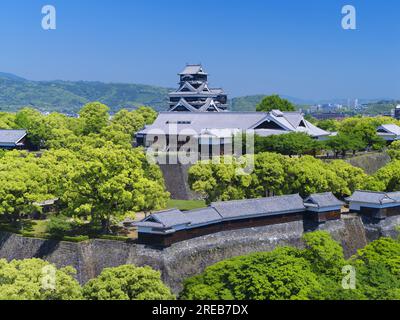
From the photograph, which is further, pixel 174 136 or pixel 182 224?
pixel 174 136

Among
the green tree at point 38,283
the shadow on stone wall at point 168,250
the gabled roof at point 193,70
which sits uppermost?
the gabled roof at point 193,70

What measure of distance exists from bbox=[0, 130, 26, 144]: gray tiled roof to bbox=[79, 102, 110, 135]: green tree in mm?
7383

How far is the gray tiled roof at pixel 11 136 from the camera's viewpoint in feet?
152

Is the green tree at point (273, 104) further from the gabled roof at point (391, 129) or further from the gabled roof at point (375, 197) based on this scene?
the gabled roof at point (375, 197)

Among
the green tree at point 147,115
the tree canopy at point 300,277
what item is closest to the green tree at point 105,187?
the tree canopy at point 300,277

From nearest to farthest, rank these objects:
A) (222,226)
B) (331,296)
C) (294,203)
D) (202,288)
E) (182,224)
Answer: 1. (331,296)
2. (202,288)
3. (182,224)
4. (222,226)
5. (294,203)

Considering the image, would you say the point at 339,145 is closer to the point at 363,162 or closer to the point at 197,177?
the point at 363,162

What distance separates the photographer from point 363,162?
47.0 m

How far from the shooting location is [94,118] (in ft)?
175

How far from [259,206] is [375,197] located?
8.33m

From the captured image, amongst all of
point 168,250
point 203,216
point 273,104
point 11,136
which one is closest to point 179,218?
point 168,250

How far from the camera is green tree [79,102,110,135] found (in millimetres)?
53375

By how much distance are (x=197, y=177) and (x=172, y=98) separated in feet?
114

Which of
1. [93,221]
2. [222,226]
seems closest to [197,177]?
[222,226]
